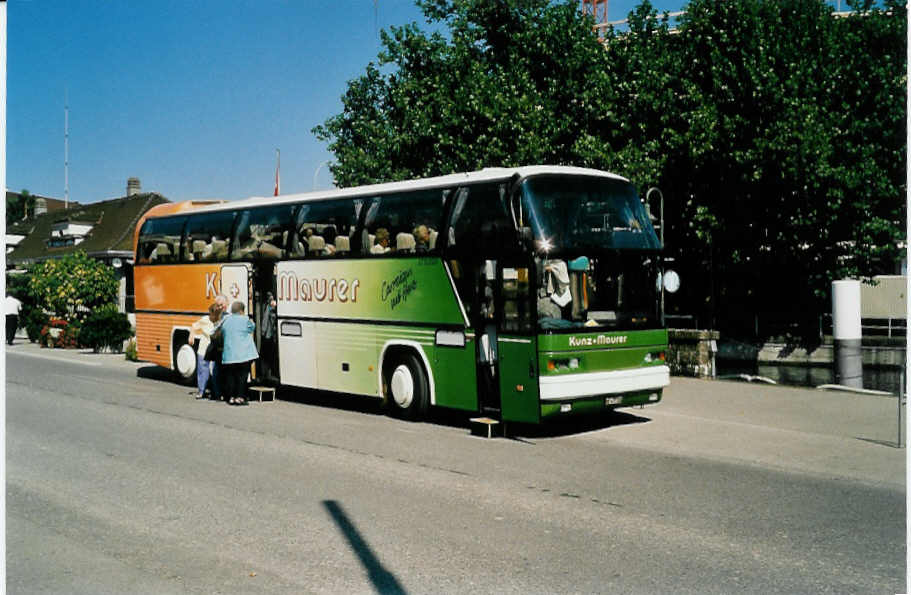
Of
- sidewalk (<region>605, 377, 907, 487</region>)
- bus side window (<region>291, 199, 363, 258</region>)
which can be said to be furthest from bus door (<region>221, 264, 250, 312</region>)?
sidewalk (<region>605, 377, 907, 487</region>)

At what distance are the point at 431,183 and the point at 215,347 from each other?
17.6 feet

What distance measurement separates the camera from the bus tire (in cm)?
1341

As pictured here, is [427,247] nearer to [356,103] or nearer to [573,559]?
[573,559]

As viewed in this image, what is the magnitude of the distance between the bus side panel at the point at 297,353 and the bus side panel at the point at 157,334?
10.0ft

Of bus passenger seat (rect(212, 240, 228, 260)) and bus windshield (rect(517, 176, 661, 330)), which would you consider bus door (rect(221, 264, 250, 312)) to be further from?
bus windshield (rect(517, 176, 661, 330))

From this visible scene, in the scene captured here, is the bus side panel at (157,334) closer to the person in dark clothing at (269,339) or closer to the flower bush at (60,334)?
the person in dark clothing at (269,339)

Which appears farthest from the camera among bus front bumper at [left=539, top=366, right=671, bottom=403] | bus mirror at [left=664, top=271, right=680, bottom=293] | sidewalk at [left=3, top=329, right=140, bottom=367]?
sidewalk at [left=3, top=329, right=140, bottom=367]

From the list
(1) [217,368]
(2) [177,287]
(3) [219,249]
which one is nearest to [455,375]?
(1) [217,368]

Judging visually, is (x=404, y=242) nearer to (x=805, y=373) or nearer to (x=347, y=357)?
(x=347, y=357)

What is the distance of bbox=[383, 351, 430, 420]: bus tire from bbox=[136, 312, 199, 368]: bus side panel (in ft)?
20.5

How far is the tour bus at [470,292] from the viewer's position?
1158 cm

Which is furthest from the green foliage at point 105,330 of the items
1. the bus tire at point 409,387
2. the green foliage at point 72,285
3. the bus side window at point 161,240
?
the bus tire at point 409,387

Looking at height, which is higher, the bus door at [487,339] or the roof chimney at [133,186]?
the roof chimney at [133,186]

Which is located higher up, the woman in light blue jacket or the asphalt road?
the woman in light blue jacket
